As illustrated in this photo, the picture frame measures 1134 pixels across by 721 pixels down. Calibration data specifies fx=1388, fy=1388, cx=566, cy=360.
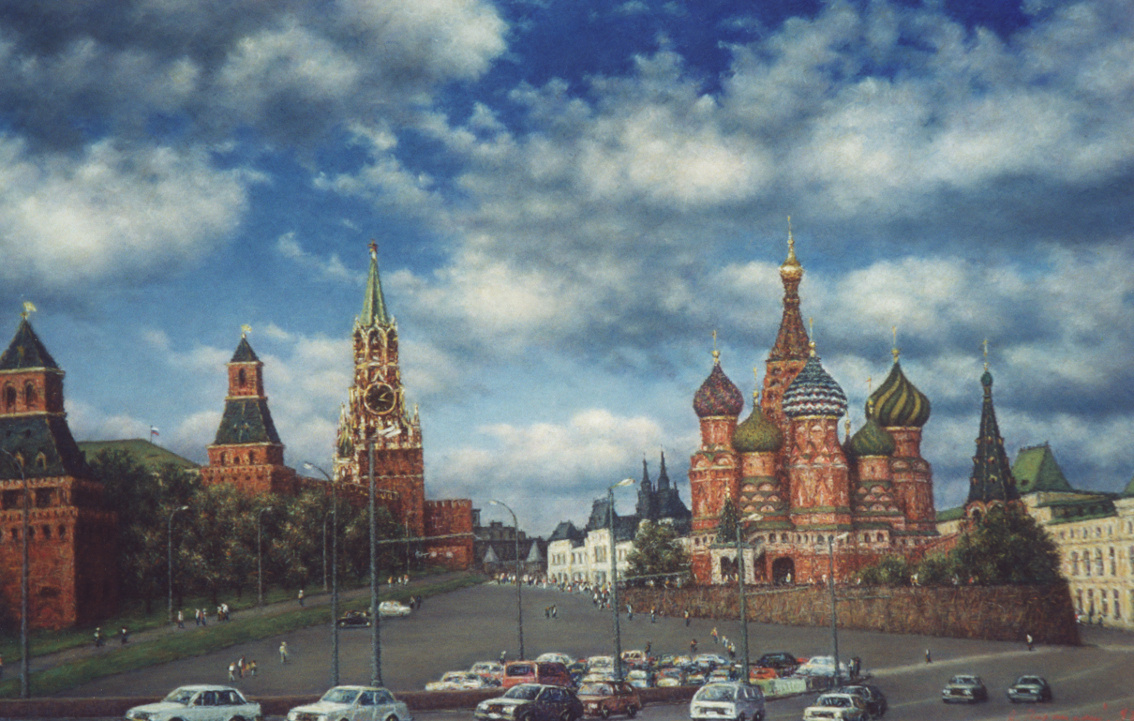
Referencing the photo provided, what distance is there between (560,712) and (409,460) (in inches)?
4820

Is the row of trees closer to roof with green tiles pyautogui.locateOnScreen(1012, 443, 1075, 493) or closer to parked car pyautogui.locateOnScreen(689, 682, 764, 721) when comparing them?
parked car pyautogui.locateOnScreen(689, 682, 764, 721)

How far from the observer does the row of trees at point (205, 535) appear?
10756 centimetres

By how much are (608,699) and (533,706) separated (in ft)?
20.5

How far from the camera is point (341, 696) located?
39406mm

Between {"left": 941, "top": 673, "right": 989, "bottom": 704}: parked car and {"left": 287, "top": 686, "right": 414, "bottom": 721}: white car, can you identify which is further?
{"left": 941, "top": 673, "right": 989, "bottom": 704}: parked car

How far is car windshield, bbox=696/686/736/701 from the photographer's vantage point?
43.7m

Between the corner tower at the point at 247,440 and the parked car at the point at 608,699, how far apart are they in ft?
303

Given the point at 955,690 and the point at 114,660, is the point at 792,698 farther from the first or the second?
the point at 114,660

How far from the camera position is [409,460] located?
164 metres

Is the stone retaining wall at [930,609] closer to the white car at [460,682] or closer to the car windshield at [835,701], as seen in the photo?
the white car at [460,682]

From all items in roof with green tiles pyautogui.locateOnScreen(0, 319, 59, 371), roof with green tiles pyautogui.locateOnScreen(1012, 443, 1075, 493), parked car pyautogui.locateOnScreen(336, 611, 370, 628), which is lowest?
parked car pyautogui.locateOnScreen(336, 611, 370, 628)

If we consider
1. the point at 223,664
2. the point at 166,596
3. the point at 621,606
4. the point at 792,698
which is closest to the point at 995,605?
the point at 621,606

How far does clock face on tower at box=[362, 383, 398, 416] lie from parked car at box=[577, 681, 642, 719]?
120403 millimetres


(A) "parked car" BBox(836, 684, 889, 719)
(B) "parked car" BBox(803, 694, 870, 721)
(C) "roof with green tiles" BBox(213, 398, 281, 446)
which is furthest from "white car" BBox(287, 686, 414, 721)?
(C) "roof with green tiles" BBox(213, 398, 281, 446)
